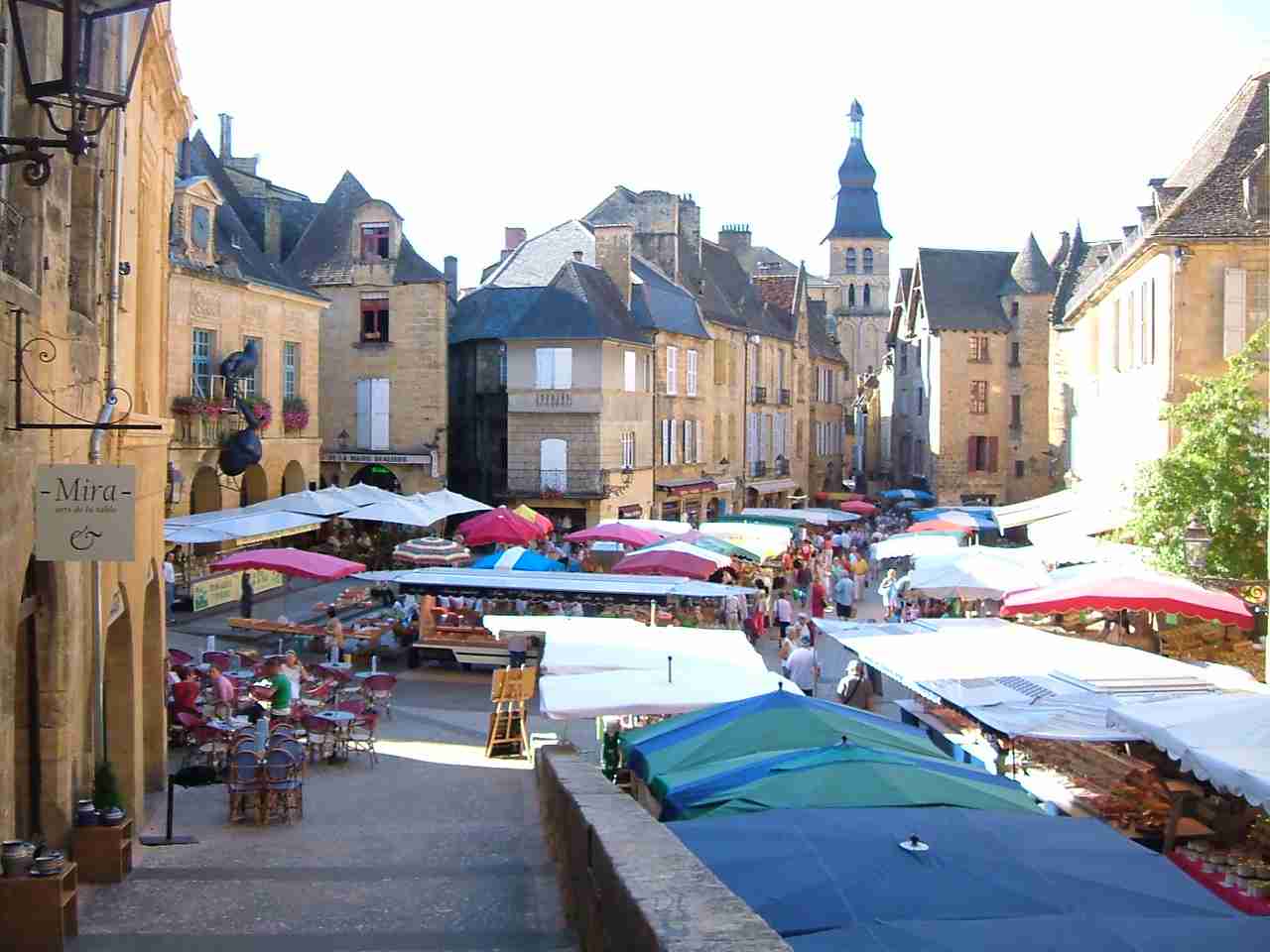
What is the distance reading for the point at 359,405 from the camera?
123 feet

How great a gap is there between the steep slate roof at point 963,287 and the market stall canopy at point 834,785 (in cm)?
4595

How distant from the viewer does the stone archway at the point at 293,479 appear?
32.8 metres

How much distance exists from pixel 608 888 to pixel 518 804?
7.07 m

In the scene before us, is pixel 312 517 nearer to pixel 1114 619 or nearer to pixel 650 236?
pixel 1114 619

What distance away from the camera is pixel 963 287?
54000 millimetres

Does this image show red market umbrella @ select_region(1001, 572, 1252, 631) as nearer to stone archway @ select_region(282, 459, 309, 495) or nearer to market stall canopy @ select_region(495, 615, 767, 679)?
market stall canopy @ select_region(495, 615, 767, 679)

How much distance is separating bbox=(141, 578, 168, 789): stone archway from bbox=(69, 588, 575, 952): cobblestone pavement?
1.22 feet

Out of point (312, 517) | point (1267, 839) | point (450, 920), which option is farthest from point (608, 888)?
point (312, 517)

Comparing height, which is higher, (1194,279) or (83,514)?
(1194,279)

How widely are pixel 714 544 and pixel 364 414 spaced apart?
593 inches

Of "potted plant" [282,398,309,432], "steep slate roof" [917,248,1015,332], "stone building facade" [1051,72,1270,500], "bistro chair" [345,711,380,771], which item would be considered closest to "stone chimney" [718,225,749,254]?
"steep slate roof" [917,248,1015,332]

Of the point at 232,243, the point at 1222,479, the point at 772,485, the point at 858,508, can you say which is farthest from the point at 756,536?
the point at 772,485

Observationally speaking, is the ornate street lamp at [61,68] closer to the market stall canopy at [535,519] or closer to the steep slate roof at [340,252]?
the market stall canopy at [535,519]

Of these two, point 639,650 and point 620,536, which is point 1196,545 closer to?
point 639,650
